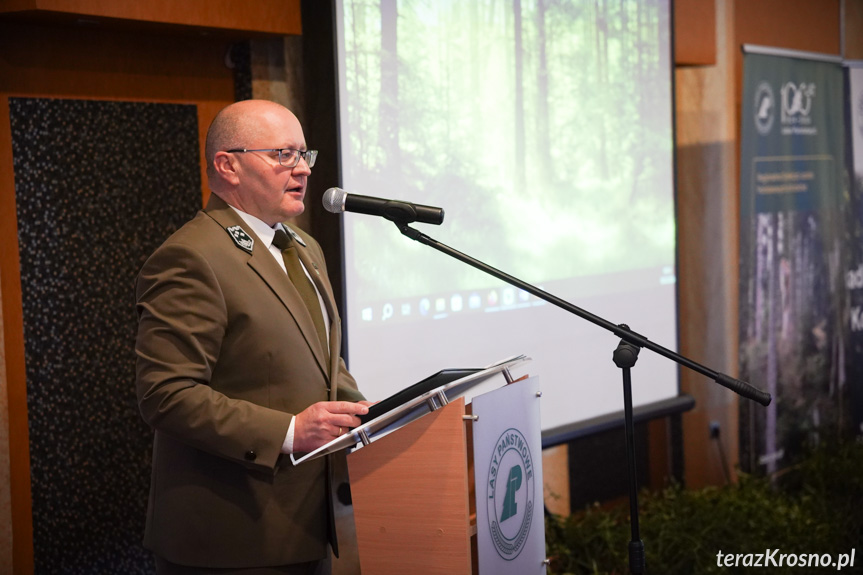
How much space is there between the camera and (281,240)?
1.94 meters

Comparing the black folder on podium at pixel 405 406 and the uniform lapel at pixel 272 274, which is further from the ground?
the uniform lapel at pixel 272 274

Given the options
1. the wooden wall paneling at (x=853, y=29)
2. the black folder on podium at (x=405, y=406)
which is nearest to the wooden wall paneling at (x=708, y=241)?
the wooden wall paneling at (x=853, y=29)

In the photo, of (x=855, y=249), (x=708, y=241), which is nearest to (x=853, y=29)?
(x=855, y=249)

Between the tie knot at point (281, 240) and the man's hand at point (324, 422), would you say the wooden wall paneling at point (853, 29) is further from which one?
the man's hand at point (324, 422)

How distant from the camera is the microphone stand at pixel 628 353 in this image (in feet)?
5.78

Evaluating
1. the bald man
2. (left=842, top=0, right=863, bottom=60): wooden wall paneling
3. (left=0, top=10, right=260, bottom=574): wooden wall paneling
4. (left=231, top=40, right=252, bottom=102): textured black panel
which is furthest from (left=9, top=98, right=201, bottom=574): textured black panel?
(left=842, top=0, right=863, bottom=60): wooden wall paneling

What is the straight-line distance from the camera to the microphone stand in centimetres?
176

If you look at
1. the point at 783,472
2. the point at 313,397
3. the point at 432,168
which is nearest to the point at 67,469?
the point at 313,397

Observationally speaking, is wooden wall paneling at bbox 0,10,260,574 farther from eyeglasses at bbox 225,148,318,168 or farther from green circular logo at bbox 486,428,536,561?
green circular logo at bbox 486,428,536,561

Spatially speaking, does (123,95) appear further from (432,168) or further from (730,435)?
(730,435)

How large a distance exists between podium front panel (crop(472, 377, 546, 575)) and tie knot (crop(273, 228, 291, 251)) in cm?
57

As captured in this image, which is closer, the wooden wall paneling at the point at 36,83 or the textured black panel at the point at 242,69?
the wooden wall paneling at the point at 36,83

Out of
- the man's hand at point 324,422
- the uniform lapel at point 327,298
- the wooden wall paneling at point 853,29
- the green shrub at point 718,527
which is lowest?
the green shrub at point 718,527

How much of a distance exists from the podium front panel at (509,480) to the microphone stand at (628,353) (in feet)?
0.64
